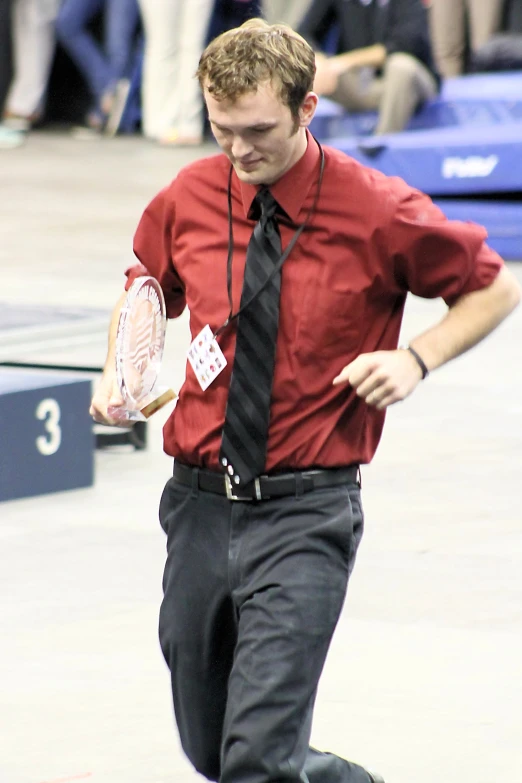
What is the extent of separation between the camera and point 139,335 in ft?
10.5

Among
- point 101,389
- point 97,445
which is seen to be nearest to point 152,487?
point 97,445

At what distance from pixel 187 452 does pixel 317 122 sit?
9279mm

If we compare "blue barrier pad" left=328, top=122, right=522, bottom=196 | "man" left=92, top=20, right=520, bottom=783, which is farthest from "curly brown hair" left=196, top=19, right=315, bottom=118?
"blue barrier pad" left=328, top=122, right=522, bottom=196

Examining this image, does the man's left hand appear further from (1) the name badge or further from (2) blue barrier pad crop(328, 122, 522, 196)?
(2) blue barrier pad crop(328, 122, 522, 196)

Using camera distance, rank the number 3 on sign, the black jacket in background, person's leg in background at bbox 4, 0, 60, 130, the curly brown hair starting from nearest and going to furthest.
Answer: the curly brown hair, the number 3 on sign, the black jacket in background, person's leg in background at bbox 4, 0, 60, 130

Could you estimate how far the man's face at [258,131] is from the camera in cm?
283

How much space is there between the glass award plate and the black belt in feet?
0.61

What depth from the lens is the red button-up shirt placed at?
118 inches

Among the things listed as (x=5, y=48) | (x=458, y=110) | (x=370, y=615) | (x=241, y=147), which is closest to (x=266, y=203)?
(x=241, y=147)

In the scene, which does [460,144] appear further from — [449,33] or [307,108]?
[307,108]

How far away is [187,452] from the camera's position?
310 cm

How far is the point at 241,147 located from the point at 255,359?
0.39 meters

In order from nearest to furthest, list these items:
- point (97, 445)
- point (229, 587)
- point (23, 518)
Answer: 1. point (229, 587)
2. point (23, 518)
3. point (97, 445)

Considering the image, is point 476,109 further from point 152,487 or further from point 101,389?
point 101,389
